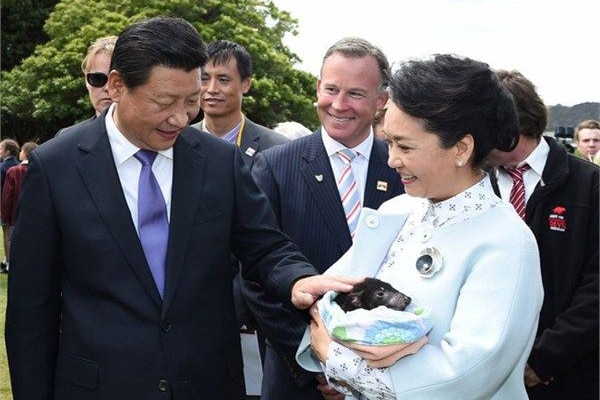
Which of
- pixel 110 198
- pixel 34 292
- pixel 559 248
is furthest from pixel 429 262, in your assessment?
pixel 559 248

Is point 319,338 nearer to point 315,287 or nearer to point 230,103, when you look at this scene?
point 315,287

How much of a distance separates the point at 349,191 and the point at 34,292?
1520mm

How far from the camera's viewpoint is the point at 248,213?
3504mm

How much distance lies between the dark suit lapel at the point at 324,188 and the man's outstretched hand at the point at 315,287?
59 centimetres

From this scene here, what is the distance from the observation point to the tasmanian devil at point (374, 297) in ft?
8.75

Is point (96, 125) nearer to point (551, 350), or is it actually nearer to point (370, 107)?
point (370, 107)

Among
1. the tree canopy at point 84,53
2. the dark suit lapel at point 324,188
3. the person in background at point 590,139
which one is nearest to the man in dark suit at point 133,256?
the dark suit lapel at point 324,188

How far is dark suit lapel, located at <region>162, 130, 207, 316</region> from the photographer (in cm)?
318

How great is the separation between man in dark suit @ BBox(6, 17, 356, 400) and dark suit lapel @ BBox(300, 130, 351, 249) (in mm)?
514

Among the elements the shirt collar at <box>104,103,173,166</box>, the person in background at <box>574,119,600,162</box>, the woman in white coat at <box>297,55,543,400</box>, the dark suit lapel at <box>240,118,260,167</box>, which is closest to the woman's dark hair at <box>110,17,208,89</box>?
the shirt collar at <box>104,103,173,166</box>

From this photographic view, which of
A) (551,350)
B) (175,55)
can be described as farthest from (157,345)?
(551,350)

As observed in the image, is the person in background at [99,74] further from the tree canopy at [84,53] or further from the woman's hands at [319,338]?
the tree canopy at [84,53]

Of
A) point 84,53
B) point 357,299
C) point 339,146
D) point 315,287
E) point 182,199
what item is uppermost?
point 339,146

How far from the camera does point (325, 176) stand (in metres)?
4.00
